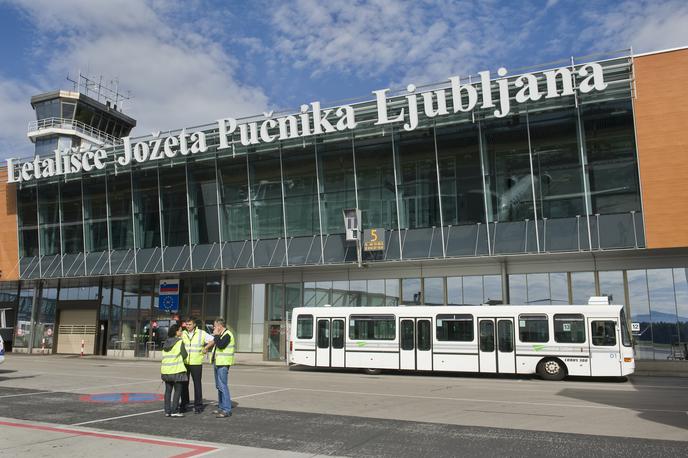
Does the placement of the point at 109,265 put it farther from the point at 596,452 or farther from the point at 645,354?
the point at 596,452

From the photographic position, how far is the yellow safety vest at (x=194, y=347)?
11.7 metres

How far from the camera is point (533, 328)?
2075cm

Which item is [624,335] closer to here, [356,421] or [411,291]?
[411,291]

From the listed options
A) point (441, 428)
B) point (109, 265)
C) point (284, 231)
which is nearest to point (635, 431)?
point (441, 428)

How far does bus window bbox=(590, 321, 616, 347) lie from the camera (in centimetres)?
1967

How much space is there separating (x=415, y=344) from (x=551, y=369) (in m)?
5.00

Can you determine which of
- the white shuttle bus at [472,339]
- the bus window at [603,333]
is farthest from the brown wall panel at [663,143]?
the bus window at [603,333]

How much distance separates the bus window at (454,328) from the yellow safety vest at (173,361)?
42.1 ft

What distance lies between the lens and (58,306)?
4134cm

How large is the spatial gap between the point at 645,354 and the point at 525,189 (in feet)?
28.6

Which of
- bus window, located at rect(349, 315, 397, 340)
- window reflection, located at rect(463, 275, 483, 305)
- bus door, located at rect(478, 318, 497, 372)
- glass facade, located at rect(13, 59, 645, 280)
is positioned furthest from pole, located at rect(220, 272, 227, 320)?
bus door, located at rect(478, 318, 497, 372)

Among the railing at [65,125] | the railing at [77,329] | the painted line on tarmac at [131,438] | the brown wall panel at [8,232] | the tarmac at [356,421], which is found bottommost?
the tarmac at [356,421]

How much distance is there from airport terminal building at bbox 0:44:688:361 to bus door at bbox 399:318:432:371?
16.4ft

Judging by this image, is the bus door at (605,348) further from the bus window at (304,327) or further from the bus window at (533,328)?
the bus window at (304,327)
